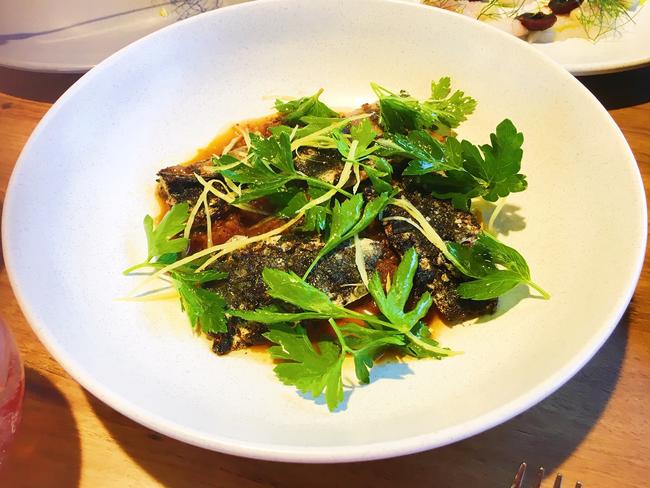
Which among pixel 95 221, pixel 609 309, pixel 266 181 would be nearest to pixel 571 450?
pixel 609 309

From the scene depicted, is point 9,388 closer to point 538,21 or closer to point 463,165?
point 463,165

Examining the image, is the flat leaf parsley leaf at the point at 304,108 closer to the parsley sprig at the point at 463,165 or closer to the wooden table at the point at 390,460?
the parsley sprig at the point at 463,165

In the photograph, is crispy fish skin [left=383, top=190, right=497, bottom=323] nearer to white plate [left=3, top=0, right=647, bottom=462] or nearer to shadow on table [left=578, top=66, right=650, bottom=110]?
white plate [left=3, top=0, right=647, bottom=462]

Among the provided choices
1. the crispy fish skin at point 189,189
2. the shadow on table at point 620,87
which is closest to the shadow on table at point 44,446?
the crispy fish skin at point 189,189

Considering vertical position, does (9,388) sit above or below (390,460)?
above

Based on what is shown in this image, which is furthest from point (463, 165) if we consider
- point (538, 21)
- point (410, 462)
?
point (538, 21)

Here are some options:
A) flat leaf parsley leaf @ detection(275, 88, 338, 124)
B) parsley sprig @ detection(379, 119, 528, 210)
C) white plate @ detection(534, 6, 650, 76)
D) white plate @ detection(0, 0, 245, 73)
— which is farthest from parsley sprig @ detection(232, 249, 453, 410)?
white plate @ detection(0, 0, 245, 73)

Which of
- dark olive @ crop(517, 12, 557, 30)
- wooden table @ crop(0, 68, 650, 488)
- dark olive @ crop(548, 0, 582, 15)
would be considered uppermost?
dark olive @ crop(548, 0, 582, 15)

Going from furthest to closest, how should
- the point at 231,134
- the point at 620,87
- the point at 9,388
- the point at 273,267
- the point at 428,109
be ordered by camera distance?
1. the point at 620,87
2. the point at 231,134
3. the point at 428,109
4. the point at 273,267
5. the point at 9,388
